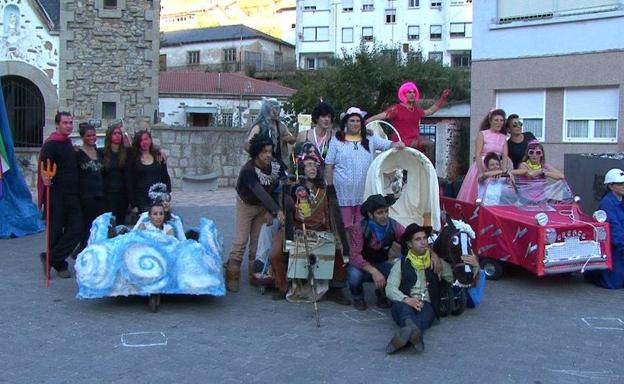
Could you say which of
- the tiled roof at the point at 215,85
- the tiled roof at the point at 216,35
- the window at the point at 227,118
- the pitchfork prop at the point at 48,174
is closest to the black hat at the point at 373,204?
the pitchfork prop at the point at 48,174

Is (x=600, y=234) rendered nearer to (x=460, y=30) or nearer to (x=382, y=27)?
(x=460, y=30)

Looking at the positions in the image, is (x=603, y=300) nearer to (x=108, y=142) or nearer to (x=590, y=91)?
(x=108, y=142)

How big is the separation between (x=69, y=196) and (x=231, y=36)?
6234 cm

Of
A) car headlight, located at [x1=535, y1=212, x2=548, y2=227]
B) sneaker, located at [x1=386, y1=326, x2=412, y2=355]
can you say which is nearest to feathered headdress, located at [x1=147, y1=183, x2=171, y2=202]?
sneaker, located at [x1=386, y1=326, x2=412, y2=355]

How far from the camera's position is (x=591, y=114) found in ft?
53.7

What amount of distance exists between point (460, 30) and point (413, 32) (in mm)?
4398

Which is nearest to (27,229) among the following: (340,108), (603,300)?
(603,300)

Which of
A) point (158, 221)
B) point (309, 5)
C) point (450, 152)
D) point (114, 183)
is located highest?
point (309, 5)

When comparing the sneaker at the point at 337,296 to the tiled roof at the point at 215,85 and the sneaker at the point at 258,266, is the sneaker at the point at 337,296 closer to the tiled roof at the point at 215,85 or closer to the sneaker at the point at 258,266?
the sneaker at the point at 258,266

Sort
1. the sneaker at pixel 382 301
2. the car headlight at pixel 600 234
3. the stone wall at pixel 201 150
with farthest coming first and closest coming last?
1. the stone wall at pixel 201 150
2. the car headlight at pixel 600 234
3. the sneaker at pixel 382 301

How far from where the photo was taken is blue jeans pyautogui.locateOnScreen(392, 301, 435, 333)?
6305 millimetres

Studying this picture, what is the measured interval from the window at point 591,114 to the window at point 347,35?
5348 centimetres

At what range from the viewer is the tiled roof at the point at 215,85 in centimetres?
4669

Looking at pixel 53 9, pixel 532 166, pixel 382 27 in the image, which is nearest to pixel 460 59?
pixel 382 27
